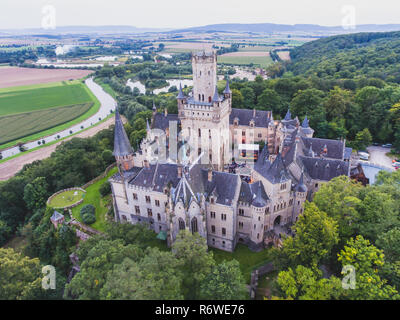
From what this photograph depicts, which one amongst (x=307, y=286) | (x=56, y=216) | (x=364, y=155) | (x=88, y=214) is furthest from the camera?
(x=364, y=155)

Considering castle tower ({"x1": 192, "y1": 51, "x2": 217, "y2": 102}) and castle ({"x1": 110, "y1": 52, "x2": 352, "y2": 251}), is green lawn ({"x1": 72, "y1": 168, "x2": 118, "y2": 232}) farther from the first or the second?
castle tower ({"x1": 192, "y1": 51, "x2": 217, "y2": 102})

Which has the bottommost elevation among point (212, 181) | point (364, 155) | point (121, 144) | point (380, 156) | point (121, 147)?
point (380, 156)

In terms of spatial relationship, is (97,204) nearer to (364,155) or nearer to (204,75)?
(204,75)

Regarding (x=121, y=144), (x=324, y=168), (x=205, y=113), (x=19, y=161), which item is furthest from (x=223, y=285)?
(x=19, y=161)

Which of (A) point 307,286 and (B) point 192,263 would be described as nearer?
(A) point 307,286

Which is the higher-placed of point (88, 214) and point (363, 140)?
point (363, 140)

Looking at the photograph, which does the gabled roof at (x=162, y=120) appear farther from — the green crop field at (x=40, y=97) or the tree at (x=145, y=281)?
the green crop field at (x=40, y=97)
